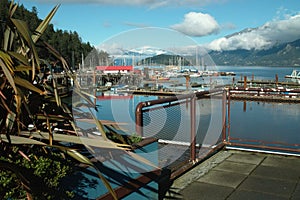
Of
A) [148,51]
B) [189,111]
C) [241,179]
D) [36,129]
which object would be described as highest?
[148,51]

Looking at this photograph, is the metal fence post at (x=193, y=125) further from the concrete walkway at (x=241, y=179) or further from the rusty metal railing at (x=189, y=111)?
the concrete walkway at (x=241, y=179)

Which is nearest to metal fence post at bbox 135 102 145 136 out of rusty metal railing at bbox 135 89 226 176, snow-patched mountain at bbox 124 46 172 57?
rusty metal railing at bbox 135 89 226 176

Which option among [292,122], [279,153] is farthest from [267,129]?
[279,153]

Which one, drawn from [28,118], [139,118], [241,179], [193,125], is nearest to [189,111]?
[193,125]

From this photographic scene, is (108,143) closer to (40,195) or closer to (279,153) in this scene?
(40,195)

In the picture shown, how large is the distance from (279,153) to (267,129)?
11.1 meters

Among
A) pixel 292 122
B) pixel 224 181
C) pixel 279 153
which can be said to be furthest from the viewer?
pixel 292 122

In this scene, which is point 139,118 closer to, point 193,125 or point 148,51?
point 148,51

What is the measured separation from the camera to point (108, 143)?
1700 mm

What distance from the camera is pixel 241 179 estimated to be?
434 cm

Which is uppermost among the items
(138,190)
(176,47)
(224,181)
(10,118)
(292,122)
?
(176,47)

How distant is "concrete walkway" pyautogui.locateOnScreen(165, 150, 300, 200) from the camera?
383 cm

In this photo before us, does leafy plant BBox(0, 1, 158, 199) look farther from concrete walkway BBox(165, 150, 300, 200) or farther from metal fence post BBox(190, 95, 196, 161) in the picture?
metal fence post BBox(190, 95, 196, 161)

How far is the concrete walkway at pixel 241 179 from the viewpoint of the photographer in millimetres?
3834
